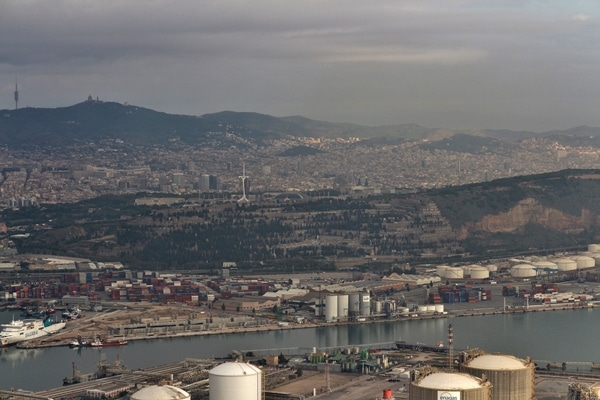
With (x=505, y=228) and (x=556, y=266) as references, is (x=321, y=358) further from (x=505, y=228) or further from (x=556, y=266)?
(x=505, y=228)

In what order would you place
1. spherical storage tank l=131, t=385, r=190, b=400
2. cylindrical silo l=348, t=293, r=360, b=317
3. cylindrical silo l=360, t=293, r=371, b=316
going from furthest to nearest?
cylindrical silo l=360, t=293, r=371, b=316
cylindrical silo l=348, t=293, r=360, b=317
spherical storage tank l=131, t=385, r=190, b=400

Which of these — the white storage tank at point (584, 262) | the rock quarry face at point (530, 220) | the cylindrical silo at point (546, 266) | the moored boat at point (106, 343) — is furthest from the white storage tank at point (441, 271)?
the moored boat at point (106, 343)

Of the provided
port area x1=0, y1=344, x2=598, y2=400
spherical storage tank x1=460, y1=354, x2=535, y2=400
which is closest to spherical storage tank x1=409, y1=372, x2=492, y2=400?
spherical storage tank x1=460, y1=354, x2=535, y2=400

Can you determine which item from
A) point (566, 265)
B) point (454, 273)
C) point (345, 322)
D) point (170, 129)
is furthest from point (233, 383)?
point (170, 129)

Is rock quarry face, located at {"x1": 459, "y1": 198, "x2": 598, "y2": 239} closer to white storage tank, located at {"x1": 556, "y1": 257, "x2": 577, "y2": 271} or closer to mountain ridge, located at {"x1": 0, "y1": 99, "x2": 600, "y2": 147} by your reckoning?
white storage tank, located at {"x1": 556, "y1": 257, "x2": 577, "y2": 271}

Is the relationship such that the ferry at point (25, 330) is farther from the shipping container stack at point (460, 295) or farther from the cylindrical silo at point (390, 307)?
the shipping container stack at point (460, 295)

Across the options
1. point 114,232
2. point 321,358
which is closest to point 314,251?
Result: point 114,232

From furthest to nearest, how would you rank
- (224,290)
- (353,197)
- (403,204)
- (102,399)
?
(353,197), (403,204), (224,290), (102,399)
